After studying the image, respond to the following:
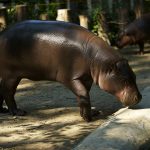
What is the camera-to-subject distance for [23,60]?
5.84m

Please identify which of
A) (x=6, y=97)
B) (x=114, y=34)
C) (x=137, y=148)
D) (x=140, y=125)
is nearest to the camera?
(x=137, y=148)

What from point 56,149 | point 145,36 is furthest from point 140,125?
point 145,36

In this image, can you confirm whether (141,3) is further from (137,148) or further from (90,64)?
(137,148)

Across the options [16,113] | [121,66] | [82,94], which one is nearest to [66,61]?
[82,94]

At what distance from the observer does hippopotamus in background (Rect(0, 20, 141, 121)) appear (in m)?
5.50

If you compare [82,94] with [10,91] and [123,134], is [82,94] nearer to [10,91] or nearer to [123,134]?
[10,91]

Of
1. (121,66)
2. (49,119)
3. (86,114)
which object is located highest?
(121,66)

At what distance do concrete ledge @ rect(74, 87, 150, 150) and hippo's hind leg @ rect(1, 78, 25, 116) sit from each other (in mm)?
1578

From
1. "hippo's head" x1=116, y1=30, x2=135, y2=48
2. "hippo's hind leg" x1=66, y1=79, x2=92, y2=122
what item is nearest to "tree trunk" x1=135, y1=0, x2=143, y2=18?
"hippo's head" x1=116, y1=30, x2=135, y2=48

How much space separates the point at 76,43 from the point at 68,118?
958mm

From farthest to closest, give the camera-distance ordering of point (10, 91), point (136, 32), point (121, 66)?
point (136, 32) < point (10, 91) < point (121, 66)

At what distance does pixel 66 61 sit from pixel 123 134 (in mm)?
1667

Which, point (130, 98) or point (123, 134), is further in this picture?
point (130, 98)

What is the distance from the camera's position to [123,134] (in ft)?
13.9
